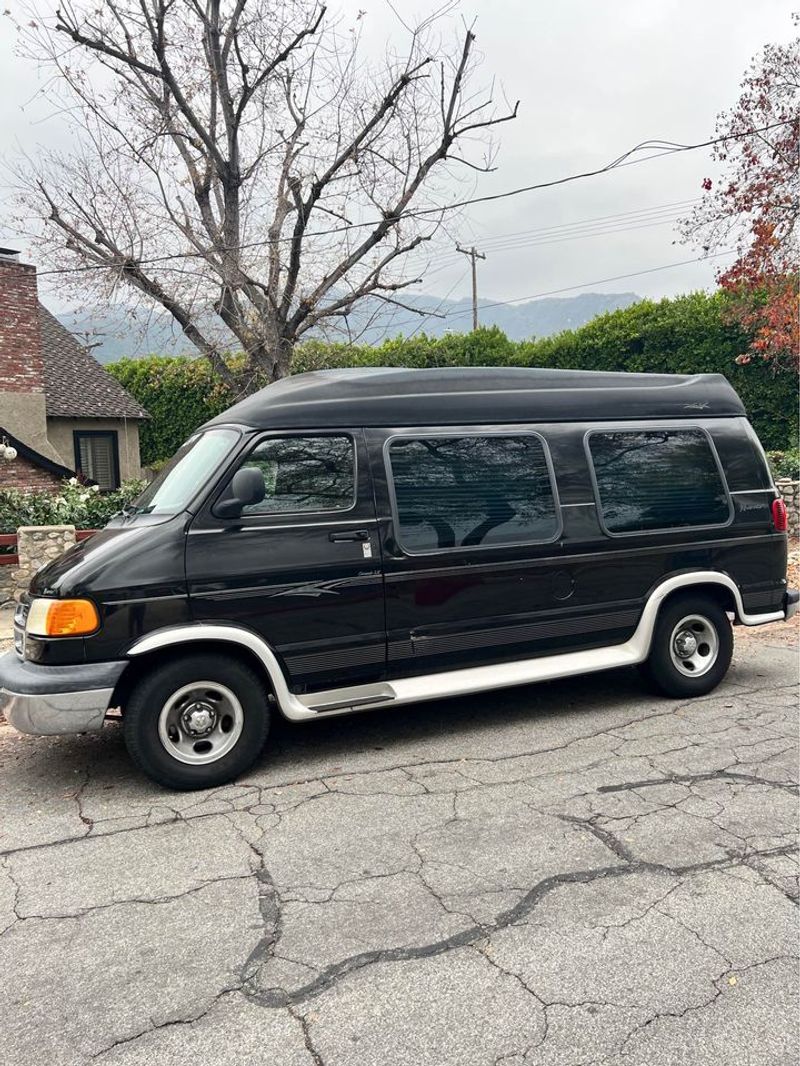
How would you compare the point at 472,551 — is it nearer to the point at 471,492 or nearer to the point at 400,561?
the point at 471,492

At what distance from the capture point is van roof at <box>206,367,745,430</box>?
5133 mm

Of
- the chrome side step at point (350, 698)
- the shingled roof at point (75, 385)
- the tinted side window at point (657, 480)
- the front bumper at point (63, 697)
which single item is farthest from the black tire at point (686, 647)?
the shingled roof at point (75, 385)

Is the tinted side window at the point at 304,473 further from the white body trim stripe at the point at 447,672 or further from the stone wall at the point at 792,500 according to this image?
the stone wall at the point at 792,500

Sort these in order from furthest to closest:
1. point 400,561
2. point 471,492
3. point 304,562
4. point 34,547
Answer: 1. point 34,547
2. point 471,492
3. point 400,561
4. point 304,562

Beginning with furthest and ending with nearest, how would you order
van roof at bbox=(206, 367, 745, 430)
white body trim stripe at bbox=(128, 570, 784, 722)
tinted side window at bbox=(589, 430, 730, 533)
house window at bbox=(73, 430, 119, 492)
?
1. house window at bbox=(73, 430, 119, 492)
2. tinted side window at bbox=(589, 430, 730, 533)
3. van roof at bbox=(206, 367, 745, 430)
4. white body trim stripe at bbox=(128, 570, 784, 722)

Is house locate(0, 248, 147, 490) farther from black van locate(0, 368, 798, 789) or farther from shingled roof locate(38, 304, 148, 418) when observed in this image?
black van locate(0, 368, 798, 789)

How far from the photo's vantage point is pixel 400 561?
513 centimetres

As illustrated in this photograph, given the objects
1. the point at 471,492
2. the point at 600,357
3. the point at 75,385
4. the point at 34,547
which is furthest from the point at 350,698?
the point at 75,385

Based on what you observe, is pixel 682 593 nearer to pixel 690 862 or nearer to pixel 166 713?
pixel 690 862

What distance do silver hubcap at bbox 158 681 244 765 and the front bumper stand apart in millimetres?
340

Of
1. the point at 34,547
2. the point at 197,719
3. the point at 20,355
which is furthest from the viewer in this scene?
the point at 20,355

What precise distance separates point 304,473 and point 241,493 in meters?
0.49

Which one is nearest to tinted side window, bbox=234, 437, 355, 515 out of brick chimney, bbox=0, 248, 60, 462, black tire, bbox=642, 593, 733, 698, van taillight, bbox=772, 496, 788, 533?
black tire, bbox=642, 593, 733, 698

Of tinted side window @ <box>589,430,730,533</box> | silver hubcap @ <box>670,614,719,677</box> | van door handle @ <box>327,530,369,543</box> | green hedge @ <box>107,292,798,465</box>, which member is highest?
green hedge @ <box>107,292,798,465</box>
